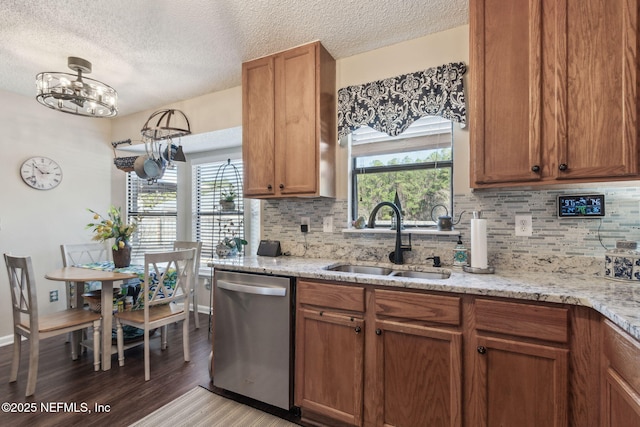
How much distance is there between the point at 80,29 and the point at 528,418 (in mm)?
3375

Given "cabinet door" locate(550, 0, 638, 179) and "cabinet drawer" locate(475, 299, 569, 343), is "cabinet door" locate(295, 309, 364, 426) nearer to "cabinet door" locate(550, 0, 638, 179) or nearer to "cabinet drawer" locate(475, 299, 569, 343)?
"cabinet drawer" locate(475, 299, 569, 343)

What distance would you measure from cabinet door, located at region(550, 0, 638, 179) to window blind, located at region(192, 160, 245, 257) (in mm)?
3077

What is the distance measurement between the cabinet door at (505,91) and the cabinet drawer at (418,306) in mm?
696

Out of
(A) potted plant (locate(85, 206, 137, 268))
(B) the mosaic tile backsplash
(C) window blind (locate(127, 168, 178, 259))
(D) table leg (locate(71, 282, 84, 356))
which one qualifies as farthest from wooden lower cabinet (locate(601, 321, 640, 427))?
(C) window blind (locate(127, 168, 178, 259))

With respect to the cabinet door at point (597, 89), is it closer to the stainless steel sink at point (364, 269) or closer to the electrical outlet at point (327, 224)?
the stainless steel sink at point (364, 269)

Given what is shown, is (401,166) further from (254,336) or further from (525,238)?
(254,336)

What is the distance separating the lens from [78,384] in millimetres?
2264

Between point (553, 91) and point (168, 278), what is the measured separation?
3.06 metres

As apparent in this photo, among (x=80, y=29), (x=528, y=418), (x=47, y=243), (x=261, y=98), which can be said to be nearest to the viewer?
(x=528, y=418)

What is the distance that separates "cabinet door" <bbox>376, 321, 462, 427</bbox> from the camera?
4.81 feet

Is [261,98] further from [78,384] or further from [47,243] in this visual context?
[47,243]

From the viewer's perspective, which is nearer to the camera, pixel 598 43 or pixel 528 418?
pixel 528 418

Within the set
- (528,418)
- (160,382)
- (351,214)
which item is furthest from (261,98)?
(528,418)

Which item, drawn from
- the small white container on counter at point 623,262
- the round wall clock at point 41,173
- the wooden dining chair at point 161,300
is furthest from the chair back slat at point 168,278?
the small white container on counter at point 623,262
